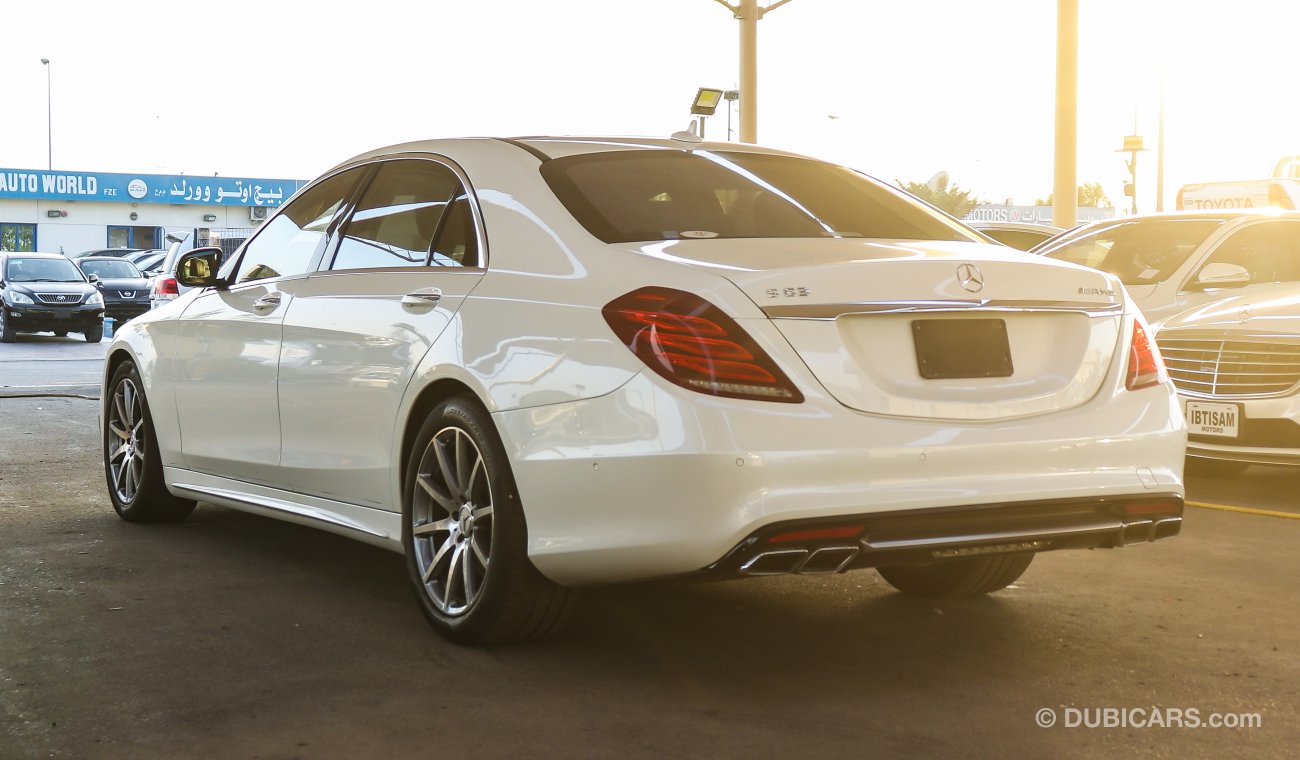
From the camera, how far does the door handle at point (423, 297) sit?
488 centimetres

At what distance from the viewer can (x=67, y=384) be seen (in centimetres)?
1594

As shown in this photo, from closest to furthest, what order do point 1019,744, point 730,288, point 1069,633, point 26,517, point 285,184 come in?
point 1019,744, point 730,288, point 1069,633, point 26,517, point 285,184

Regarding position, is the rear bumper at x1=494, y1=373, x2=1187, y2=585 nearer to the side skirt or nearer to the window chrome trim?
the window chrome trim

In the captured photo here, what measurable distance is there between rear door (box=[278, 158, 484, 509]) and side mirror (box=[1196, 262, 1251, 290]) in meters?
5.19

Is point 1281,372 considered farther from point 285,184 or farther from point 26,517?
point 285,184

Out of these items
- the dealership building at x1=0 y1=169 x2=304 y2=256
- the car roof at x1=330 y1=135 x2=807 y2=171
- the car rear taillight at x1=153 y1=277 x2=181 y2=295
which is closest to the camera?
the car roof at x1=330 y1=135 x2=807 y2=171

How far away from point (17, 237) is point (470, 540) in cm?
6731

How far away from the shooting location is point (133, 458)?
7.10 metres

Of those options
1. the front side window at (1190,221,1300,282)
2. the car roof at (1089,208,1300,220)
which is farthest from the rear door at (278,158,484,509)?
the front side window at (1190,221,1300,282)

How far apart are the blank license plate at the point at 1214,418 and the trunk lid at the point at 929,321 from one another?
154 inches

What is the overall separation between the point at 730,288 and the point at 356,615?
6.29ft

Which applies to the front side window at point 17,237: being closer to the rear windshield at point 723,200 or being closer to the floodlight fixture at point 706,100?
the floodlight fixture at point 706,100

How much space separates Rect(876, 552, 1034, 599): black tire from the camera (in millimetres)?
5352

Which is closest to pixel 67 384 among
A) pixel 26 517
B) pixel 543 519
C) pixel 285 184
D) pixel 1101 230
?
pixel 26 517
